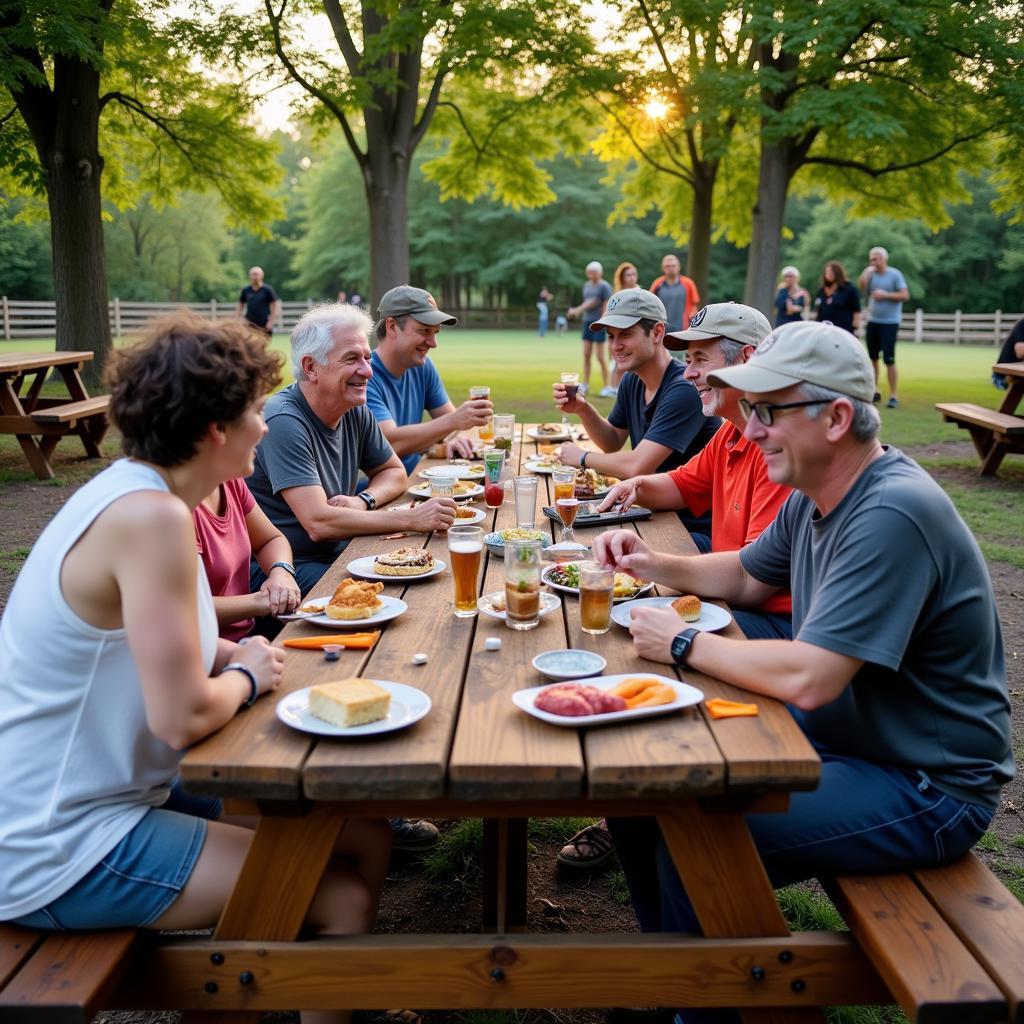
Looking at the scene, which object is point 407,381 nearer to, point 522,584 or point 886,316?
point 522,584

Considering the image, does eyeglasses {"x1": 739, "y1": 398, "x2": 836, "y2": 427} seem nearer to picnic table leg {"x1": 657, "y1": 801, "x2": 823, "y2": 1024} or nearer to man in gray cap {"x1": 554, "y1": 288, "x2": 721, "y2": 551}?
picnic table leg {"x1": 657, "y1": 801, "x2": 823, "y2": 1024}

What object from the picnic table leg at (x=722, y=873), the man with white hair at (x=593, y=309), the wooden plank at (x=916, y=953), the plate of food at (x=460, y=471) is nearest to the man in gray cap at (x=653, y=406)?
the plate of food at (x=460, y=471)

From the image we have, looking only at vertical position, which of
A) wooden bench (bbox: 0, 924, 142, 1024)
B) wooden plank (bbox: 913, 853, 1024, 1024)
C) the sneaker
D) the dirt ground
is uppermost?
wooden plank (bbox: 913, 853, 1024, 1024)

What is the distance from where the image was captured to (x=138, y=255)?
5156 centimetres

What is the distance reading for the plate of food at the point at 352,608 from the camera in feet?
8.59

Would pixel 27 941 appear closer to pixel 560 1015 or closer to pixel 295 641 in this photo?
pixel 295 641

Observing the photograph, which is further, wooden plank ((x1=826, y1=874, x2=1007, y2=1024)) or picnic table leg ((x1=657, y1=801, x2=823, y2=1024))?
picnic table leg ((x1=657, y1=801, x2=823, y2=1024))

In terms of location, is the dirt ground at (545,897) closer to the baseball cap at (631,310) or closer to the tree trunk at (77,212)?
the baseball cap at (631,310)

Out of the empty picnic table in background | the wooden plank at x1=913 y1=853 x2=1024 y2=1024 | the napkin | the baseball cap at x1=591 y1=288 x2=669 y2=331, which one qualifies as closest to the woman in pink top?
the napkin

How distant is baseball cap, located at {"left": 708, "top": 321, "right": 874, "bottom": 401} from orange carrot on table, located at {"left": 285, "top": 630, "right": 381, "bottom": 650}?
109 centimetres

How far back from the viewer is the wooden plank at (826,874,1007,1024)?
1771mm

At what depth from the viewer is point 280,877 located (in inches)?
79.0

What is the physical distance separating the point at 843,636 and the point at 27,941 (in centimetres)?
176

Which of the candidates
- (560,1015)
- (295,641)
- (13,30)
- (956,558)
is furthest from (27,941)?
(13,30)
